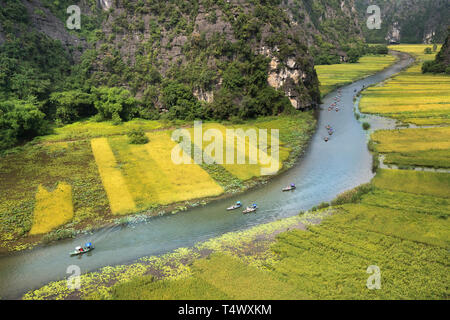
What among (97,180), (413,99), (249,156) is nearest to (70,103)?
(97,180)

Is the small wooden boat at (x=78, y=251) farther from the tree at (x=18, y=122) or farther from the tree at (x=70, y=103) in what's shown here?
the tree at (x=70, y=103)

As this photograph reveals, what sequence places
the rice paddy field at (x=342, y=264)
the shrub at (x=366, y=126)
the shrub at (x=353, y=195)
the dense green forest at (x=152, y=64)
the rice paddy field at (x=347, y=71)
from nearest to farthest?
the rice paddy field at (x=342, y=264) → the shrub at (x=353, y=195) → the shrub at (x=366, y=126) → the dense green forest at (x=152, y=64) → the rice paddy field at (x=347, y=71)

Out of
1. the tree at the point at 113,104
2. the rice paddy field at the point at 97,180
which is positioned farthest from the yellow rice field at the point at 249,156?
the tree at the point at 113,104

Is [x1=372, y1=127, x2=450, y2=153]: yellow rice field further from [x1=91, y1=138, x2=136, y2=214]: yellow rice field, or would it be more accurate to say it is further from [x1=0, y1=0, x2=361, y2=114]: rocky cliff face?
[x1=91, y1=138, x2=136, y2=214]: yellow rice field

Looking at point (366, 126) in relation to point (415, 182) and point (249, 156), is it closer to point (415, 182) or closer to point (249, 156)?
point (415, 182)
